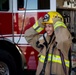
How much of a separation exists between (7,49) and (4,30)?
40 centimetres

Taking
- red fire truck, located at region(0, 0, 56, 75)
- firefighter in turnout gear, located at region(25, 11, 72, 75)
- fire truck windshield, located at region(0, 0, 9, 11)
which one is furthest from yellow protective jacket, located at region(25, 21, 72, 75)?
fire truck windshield, located at region(0, 0, 9, 11)

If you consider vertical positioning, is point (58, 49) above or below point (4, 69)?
above

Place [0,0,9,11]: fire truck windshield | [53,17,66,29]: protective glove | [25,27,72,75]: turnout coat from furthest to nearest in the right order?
1. [0,0,9,11]: fire truck windshield
2. [53,17,66,29]: protective glove
3. [25,27,72,75]: turnout coat

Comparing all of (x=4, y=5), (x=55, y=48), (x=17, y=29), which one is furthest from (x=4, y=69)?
(x=55, y=48)

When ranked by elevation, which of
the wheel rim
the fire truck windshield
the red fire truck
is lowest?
the wheel rim

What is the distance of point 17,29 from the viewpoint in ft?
19.4

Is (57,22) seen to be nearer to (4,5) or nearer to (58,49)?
(58,49)

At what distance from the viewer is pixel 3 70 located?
5.89 m

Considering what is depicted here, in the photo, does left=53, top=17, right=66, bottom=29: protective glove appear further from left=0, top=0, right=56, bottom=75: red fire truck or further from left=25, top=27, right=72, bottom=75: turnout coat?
left=0, top=0, right=56, bottom=75: red fire truck

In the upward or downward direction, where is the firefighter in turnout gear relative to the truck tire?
upward

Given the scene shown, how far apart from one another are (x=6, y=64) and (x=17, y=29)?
2.31 feet

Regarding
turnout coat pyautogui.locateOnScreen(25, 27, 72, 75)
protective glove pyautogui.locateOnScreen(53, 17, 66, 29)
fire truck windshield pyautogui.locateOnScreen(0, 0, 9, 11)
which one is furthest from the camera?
fire truck windshield pyautogui.locateOnScreen(0, 0, 9, 11)

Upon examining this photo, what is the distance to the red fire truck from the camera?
230 inches

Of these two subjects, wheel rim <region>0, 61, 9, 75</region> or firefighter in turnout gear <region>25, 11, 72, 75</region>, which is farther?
wheel rim <region>0, 61, 9, 75</region>
